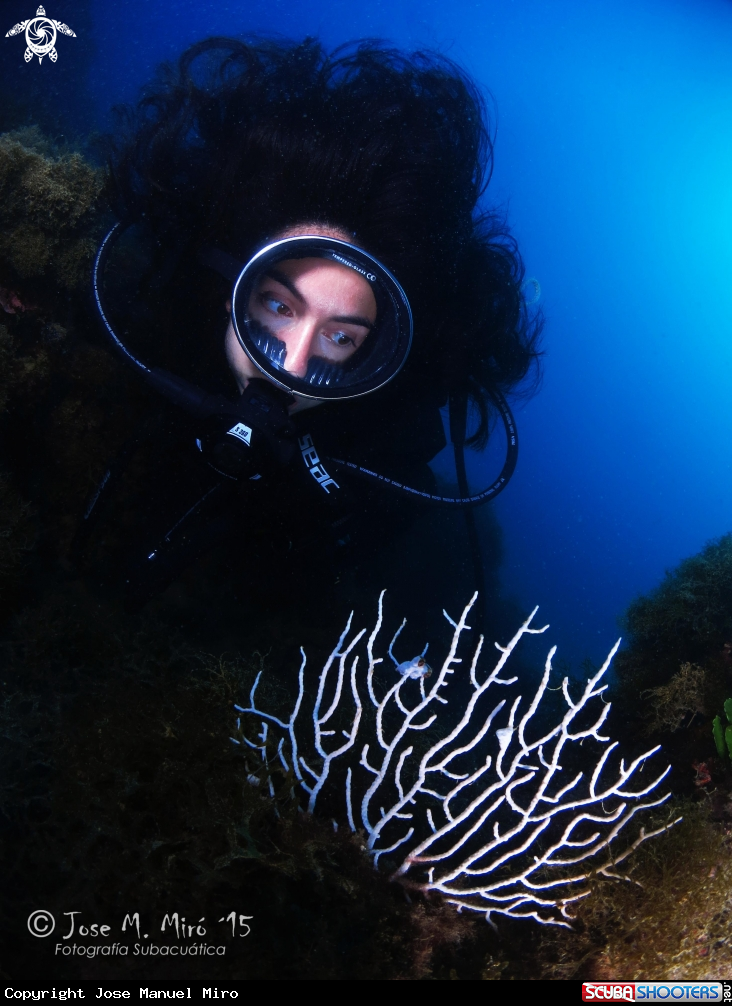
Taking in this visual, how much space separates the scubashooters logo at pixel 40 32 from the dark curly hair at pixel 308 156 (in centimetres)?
263

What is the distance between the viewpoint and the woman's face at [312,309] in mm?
3029

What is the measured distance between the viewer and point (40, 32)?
520 cm

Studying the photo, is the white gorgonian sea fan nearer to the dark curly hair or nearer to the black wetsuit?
the black wetsuit

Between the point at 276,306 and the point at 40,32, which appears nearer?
the point at 276,306

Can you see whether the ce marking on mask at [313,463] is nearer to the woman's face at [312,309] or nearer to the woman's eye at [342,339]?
the woman's face at [312,309]

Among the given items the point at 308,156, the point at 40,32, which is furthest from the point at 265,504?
the point at 40,32

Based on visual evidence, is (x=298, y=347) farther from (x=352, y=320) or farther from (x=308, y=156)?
(x=308, y=156)

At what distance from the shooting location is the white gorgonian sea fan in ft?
7.13

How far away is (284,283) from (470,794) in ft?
11.8

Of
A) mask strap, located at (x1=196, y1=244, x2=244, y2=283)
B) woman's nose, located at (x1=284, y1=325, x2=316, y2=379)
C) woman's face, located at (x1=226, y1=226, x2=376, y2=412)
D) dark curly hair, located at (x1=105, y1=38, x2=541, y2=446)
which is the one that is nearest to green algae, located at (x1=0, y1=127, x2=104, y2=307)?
dark curly hair, located at (x1=105, y1=38, x2=541, y2=446)

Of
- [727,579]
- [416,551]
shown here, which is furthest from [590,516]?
[727,579]

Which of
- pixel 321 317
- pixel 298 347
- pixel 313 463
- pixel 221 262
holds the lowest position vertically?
pixel 313 463

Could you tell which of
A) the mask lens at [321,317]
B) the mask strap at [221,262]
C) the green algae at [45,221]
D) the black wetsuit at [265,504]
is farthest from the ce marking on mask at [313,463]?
the green algae at [45,221]

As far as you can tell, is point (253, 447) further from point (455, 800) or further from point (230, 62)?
point (230, 62)
